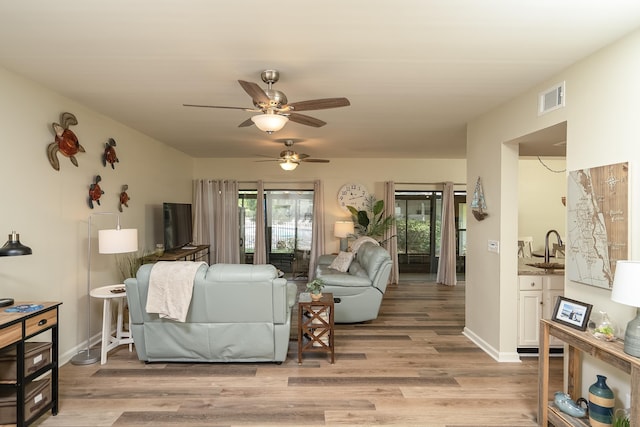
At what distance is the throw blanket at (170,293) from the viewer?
316 centimetres

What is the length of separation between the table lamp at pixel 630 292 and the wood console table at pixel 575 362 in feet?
0.21

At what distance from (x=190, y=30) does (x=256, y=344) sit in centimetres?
267

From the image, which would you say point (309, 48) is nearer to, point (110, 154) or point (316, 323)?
point (316, 323)

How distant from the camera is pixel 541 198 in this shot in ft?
23.1

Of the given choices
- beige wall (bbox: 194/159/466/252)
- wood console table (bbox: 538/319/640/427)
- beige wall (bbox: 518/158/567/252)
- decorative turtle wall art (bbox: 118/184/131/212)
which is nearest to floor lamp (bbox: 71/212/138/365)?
decorative turtle wall art (bbox: 118/184/131/212)

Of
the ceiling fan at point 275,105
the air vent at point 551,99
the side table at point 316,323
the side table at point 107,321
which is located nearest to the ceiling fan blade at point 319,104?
the ceiling fan at point 275,105

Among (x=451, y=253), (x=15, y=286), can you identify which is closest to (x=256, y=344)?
(x=15, y=286)

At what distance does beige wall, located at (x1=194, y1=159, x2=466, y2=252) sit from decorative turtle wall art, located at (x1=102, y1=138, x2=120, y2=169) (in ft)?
10.5

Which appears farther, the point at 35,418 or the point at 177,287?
the point at 177,287

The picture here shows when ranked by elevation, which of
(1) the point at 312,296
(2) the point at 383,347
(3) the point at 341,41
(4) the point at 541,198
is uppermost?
(3) the point at 341,41

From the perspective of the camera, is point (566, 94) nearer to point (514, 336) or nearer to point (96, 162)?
point (514, 336)

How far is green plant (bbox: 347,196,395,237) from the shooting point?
7.19 metres

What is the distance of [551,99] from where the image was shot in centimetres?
294

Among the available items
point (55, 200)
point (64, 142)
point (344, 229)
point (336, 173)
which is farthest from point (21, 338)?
point (336, 173)
